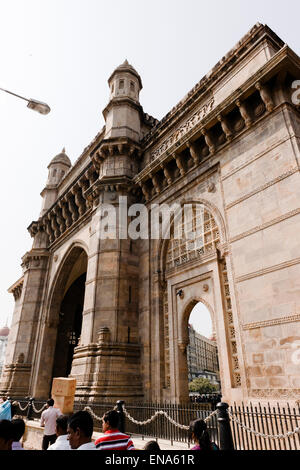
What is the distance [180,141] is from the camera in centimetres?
1006

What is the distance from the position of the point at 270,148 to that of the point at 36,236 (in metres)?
15.6

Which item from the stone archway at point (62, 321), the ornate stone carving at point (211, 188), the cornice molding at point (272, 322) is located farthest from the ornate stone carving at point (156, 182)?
the cornice molding at point (272, 322)

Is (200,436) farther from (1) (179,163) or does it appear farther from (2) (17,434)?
(1) (179,163)

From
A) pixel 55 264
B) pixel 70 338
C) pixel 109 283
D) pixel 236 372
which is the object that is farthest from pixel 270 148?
pixel 70 338

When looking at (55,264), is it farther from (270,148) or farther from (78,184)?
(270,148)

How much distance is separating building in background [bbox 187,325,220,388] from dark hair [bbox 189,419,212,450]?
57032 millimetres

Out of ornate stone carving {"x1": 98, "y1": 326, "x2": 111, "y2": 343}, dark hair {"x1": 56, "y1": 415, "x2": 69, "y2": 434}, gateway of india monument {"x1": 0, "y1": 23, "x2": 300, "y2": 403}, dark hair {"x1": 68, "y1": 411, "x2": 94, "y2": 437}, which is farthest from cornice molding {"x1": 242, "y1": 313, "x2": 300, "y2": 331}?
dark hair {"x1": 68, "y1": 411, "x2": 94, "y2": 437}

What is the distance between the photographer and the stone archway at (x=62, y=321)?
15.3 m

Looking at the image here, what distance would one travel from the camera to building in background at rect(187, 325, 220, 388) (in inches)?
2367

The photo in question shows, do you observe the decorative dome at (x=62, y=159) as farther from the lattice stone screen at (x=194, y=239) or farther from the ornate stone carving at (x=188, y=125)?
the lattice stone screen at (x=194, y=239)

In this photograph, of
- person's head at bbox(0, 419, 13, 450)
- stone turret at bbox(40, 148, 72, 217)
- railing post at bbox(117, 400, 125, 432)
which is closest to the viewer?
person's head at bbox(0, 419, 13, 450)

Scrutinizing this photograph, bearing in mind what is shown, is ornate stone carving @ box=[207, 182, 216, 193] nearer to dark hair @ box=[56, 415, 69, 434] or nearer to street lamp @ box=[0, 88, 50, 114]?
street lamp @ box=[0, 88, 50, 114]

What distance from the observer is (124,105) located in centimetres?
1373

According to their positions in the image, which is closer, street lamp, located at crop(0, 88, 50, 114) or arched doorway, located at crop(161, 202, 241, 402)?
street lamp, located at crop(0, 88, 50, 114)
